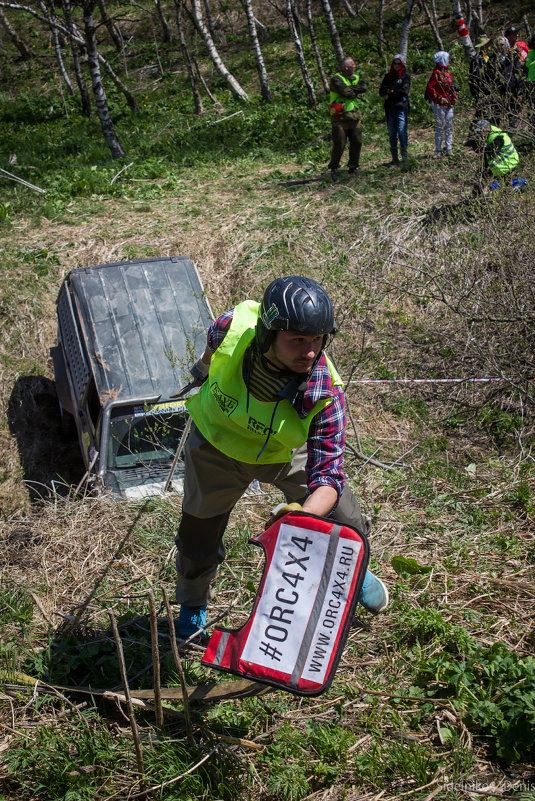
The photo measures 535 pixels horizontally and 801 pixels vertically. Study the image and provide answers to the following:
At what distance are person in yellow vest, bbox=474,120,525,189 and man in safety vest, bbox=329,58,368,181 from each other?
11.1ft

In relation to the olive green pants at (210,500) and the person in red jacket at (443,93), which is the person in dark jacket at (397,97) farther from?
the olive green pants at (210,500)

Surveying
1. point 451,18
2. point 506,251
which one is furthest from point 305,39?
point 506,251

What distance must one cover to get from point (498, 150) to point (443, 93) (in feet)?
11.5

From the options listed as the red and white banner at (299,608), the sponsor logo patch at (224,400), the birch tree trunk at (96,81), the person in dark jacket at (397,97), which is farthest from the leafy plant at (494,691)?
the birch tree trunk at (96,81)

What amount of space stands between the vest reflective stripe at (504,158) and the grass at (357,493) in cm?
23

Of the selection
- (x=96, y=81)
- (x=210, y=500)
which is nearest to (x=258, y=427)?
(x=210, y=500)

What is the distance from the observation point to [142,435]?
620 centimetres

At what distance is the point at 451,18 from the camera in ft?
67.0

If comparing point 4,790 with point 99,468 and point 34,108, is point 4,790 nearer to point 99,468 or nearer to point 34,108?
point 99,468

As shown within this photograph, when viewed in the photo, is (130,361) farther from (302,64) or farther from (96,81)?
A: (302,64)

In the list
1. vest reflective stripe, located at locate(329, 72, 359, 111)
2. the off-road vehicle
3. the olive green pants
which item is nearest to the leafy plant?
the olive green pants

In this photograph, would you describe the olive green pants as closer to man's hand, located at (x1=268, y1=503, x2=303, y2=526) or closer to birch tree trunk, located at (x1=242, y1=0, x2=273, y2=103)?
man's hand, located at (x1=268, y1=503, x2=303, y2=526)

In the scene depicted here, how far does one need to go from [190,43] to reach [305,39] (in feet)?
18.6

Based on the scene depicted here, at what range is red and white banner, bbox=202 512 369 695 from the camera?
2336 mm
